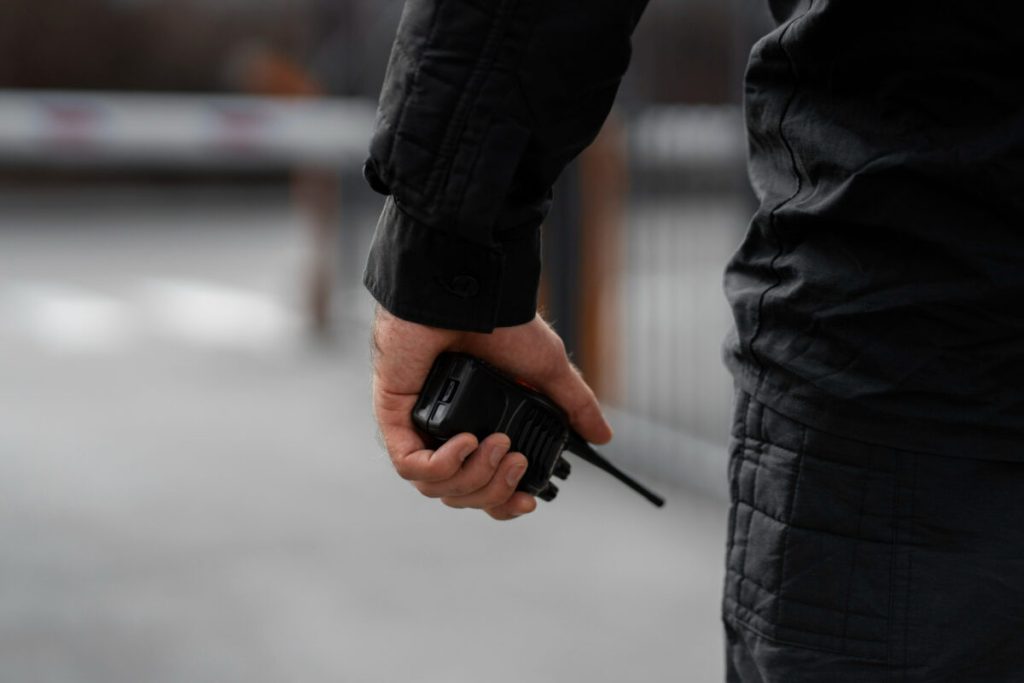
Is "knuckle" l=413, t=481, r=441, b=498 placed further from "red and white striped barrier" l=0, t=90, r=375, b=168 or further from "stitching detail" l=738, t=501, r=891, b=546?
"red and white striped barrier" l=0, t=90, r=375, b=168

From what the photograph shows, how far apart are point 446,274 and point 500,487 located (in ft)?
0.86

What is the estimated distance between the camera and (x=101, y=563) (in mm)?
3785

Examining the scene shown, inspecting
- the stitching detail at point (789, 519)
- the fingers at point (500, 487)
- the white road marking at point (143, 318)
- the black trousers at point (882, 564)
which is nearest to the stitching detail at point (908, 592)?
the black trousers at point (882, 564)

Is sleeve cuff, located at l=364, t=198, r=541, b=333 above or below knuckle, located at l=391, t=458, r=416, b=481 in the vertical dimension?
above

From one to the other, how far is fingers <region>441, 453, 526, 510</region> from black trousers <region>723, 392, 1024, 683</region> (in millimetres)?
257

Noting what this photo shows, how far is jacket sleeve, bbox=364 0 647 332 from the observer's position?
1250 millimetres

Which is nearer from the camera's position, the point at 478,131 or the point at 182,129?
the point at 478,131

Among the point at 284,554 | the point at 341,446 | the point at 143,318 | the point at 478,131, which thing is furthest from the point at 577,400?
the point at 143,318

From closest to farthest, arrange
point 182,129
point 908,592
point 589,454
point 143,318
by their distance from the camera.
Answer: point 908,592
point 589,454
point 182,129
point 143,318

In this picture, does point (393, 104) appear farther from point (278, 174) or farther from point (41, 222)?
point (278, 174)

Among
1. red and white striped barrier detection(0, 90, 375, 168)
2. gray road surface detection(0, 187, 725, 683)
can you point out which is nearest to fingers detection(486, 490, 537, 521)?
gray road surface detection(0, 187, 725, 683)

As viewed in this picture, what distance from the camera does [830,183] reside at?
4.22 feet

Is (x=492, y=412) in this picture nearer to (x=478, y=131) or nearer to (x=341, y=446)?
(x=478, y=131)

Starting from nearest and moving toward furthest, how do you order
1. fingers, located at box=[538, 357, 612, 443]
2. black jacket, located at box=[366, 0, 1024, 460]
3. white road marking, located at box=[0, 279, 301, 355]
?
black jacket, located at box=[366, 0, 1024, 460] < fingers, located at box=[538, 357, 612, 443] < white road marking, located at box=[0, 279, 301, 355]
